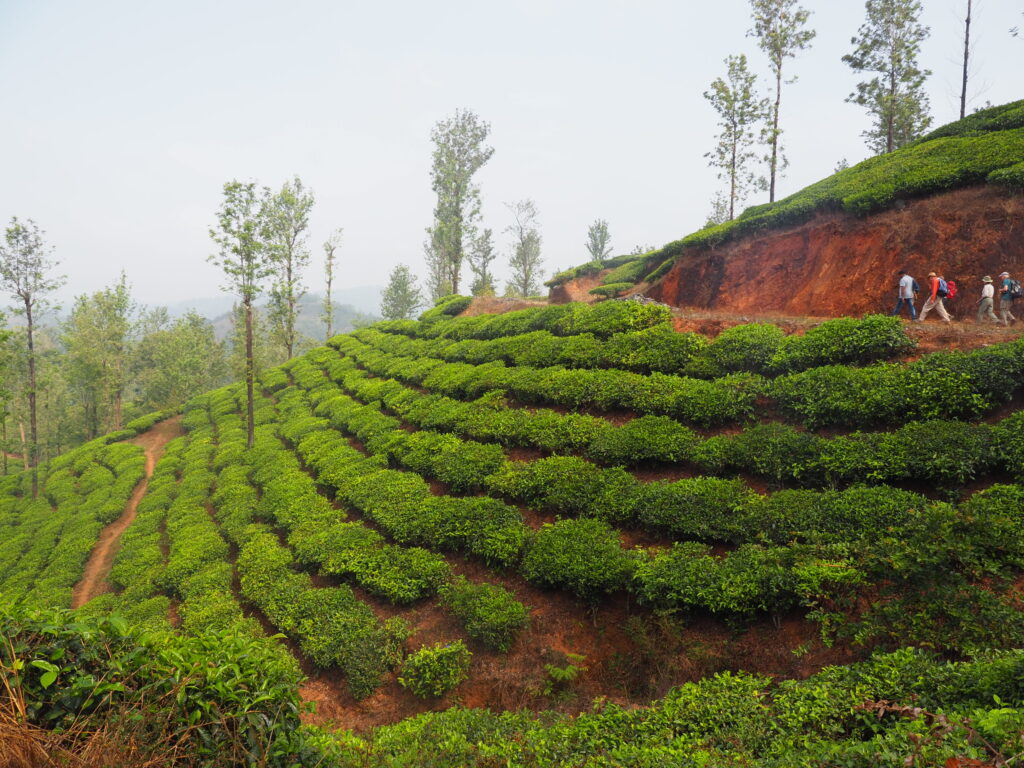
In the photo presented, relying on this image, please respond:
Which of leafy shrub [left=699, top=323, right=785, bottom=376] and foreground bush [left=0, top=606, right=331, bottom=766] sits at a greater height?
leafy shrub [left=699, top=323, right=785, bottom=376]

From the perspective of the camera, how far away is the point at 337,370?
24.2 meters

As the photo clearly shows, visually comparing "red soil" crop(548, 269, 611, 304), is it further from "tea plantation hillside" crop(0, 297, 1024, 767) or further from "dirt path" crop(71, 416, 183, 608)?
"dirt path" crop(71, 416, 183, 608)

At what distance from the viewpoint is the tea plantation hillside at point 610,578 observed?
12.2 ft

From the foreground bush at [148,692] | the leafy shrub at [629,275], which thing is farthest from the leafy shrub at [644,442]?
the leafy shrub at [629,275]

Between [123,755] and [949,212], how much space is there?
18.6m

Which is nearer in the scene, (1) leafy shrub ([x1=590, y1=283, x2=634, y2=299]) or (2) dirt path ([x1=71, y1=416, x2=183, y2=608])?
(2) dirt path ([x1=71, y1=416, x2=183, y2=608])

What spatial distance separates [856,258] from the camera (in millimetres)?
14328

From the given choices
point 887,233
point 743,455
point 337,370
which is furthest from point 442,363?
point 887,233

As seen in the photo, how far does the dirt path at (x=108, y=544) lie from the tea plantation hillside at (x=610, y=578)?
1.35 ft

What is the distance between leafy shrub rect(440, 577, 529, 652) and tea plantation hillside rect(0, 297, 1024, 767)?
5 centimetres

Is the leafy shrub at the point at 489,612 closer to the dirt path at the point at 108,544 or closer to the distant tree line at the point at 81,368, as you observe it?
the dirt path at the point at 108,544

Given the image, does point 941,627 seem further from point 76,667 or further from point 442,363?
point 442,363

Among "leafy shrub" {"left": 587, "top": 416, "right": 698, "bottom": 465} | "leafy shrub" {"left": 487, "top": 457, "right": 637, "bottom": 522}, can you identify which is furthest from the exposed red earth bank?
"leafy shrub" {"left": 487, "top": 457, "right": 637, "bottom": 522}

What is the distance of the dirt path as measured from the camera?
1314 cm
